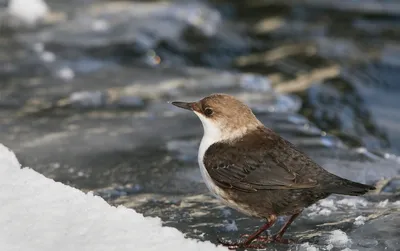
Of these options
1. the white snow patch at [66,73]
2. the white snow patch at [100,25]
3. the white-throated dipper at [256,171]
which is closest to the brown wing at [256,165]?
the white-throated dipper at [256,171]

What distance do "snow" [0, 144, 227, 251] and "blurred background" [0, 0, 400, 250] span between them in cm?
52

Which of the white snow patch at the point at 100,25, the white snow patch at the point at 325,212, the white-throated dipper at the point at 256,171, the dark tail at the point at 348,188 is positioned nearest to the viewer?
the dark tail at the point at 348,188

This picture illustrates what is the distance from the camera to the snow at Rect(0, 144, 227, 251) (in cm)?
351

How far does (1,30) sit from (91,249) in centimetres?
610

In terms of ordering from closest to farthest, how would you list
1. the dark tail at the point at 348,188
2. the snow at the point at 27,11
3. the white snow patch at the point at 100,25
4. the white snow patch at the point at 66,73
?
the dark tail at the point at 348,188 → the white snow patch at the point at 66,73 → the white snow patch at the point at 100,25 → the snow at the point at 27,11

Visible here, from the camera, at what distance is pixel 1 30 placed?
9000 millimetres

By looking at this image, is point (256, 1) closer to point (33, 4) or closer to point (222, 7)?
point (222, 7)

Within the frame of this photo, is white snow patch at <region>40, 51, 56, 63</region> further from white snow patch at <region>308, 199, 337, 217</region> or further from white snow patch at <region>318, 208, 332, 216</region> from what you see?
white snow patch at <region>318, 208, 332, 216</region>

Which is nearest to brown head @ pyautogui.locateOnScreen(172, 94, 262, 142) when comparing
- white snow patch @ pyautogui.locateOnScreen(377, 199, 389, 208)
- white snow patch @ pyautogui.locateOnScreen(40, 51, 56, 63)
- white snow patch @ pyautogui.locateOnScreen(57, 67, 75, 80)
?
white snow patch @ pyautogui.locateOnScreen(377, 199, 389, 208)

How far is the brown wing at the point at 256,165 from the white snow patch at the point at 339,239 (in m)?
0.33

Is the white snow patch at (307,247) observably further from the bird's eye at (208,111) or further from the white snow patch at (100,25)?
the white snow patch at (100,25)

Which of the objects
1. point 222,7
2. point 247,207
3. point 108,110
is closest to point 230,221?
point 247,207

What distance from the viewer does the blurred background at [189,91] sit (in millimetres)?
4840

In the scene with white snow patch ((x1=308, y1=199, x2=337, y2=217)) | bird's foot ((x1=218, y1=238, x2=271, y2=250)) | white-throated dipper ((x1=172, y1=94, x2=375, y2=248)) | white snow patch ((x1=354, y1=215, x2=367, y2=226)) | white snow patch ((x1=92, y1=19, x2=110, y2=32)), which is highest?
white-throated dipper ((x1=172, y1=94, x2=375, y2=248))
